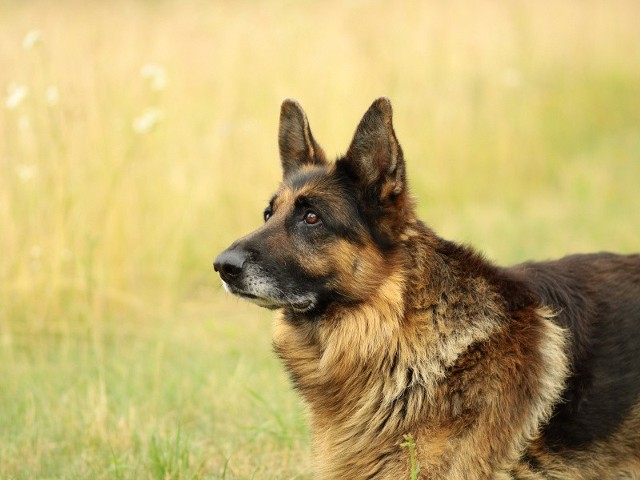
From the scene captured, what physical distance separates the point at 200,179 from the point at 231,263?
4.77 m

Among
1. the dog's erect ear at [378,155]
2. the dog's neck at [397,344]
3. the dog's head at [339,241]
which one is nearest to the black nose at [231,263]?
the dog's head at [339,241]

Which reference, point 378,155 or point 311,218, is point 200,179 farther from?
point 378,155

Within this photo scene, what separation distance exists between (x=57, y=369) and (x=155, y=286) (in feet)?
5.49

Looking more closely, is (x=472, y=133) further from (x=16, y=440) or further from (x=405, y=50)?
(x=16, y=440)

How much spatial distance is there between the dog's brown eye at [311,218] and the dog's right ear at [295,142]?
52 centimetres

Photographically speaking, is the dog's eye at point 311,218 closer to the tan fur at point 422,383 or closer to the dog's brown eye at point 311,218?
the dog's brown eye at point 311,218

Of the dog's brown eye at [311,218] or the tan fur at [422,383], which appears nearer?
the tan fur at [422,383]

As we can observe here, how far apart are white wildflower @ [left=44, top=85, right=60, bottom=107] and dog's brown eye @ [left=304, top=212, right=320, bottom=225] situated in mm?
3028

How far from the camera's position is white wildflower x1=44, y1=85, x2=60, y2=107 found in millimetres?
6051

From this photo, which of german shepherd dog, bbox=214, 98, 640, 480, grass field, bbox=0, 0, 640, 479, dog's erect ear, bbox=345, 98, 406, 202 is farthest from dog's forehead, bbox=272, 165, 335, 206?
grass field, bbox=0, 0, 640, 479

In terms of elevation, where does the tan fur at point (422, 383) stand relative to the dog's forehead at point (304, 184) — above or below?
below

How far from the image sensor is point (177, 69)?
881 cm

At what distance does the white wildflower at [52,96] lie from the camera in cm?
605

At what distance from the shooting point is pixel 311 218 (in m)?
3.83
